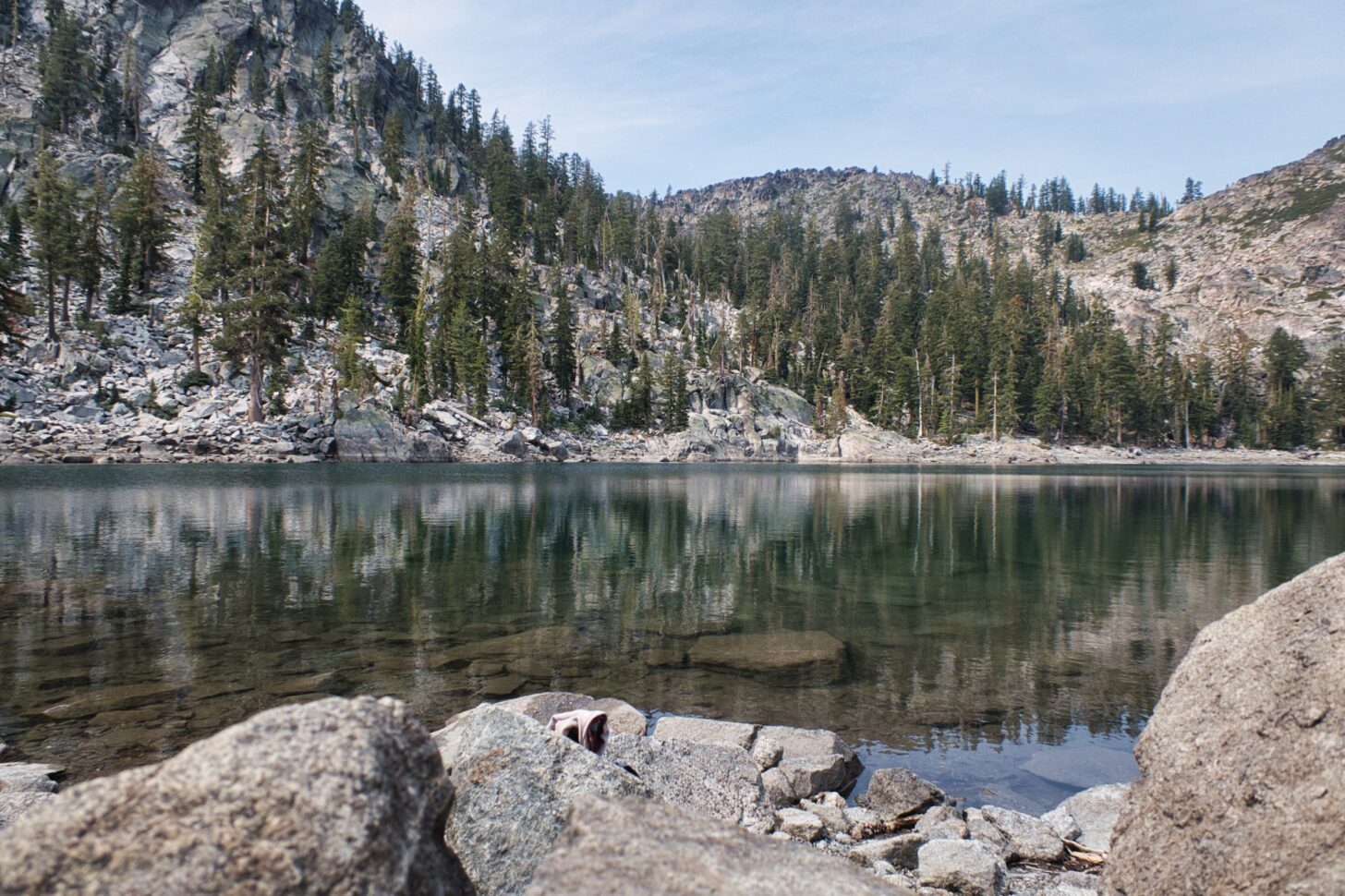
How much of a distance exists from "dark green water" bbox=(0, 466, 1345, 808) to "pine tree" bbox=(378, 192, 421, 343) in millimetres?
73861

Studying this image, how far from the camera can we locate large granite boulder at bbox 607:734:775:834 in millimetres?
7504

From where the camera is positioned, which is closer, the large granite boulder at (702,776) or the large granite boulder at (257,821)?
the large granite boulder at (257,821)

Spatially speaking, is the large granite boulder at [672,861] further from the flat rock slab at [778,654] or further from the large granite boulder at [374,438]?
the large granite boulder at [374,438]

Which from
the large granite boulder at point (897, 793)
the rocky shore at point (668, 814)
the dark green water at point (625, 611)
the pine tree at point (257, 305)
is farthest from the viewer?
the pine tree at point (257, 305)

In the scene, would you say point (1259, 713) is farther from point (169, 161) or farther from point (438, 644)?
point (169, 161)

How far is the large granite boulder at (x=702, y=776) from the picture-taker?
24.6 feet

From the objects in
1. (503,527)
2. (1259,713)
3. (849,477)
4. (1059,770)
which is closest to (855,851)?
(1259,713)

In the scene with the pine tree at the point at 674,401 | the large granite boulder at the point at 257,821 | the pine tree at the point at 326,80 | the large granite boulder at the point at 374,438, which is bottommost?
the large granite boulder at the point at 257,821

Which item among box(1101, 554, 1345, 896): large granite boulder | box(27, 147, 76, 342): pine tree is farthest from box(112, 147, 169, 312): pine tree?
box(1101, 554, 1345, 896): large granite boulder

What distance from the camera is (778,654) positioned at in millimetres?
14227

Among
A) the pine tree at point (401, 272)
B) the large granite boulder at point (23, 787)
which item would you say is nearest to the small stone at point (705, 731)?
the large granite boulder at point (23, 787)

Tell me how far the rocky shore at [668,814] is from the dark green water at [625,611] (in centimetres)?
237

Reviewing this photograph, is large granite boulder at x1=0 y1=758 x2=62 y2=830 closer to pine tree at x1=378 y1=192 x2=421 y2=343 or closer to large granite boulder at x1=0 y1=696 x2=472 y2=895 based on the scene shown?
large granite boulder at x1=0 y1=696 x2=472 y2=895

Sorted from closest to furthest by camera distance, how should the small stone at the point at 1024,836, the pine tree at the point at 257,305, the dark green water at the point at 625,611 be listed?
the small stone at the point at 1024,836 → the dark green water at the point at 625,611 → the pine tree at the point at 257,305
